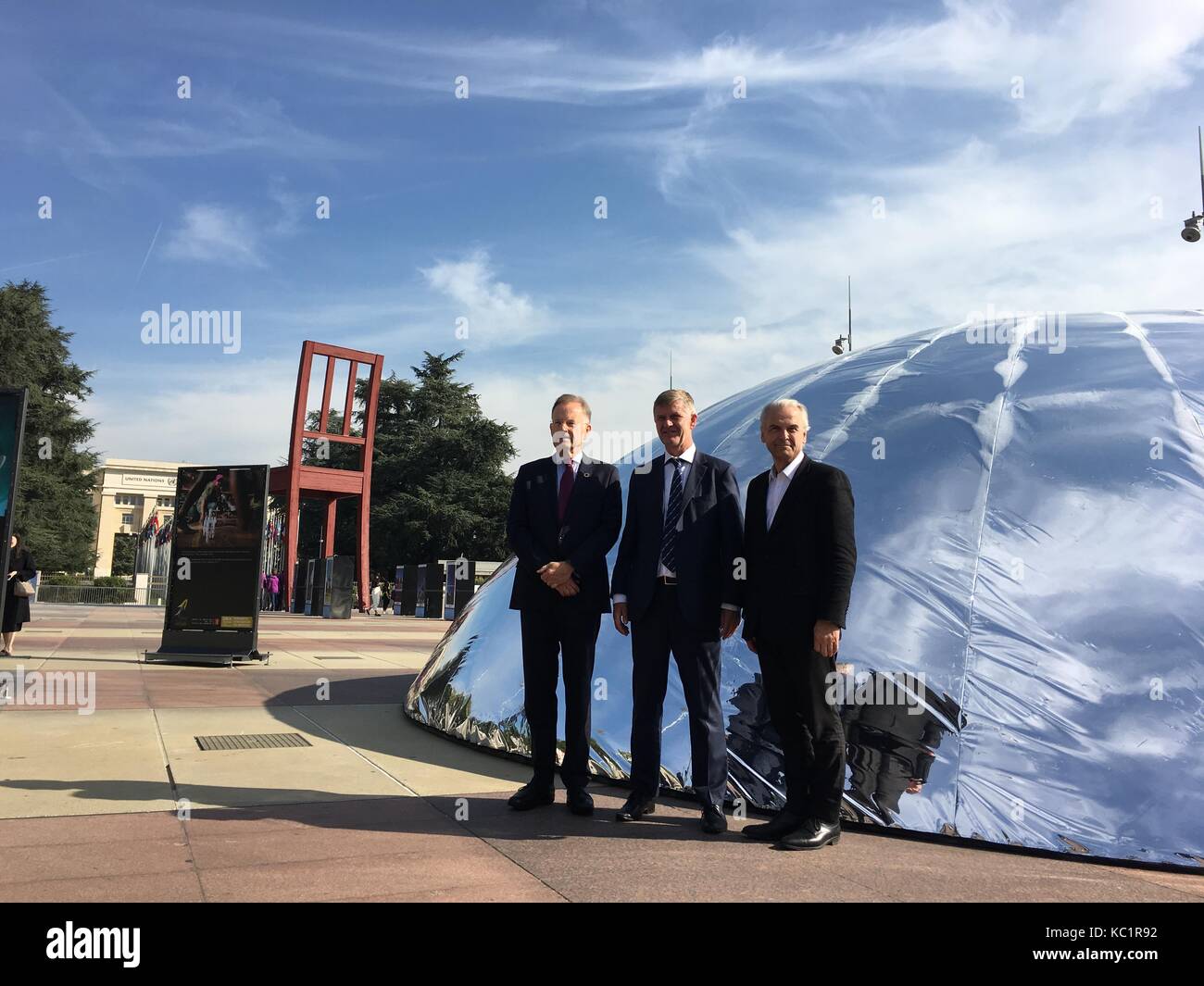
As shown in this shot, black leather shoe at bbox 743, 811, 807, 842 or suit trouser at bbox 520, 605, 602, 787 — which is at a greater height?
suit trouser at bbox 520, 605, 602, 787

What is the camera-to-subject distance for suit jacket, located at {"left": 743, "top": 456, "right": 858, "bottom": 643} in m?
3.84

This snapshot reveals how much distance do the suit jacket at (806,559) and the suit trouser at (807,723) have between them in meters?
0.09

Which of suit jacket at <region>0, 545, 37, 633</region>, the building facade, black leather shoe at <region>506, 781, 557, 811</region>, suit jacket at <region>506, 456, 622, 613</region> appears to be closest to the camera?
black leather shoe at <region>506, 781, 557, 811</region>

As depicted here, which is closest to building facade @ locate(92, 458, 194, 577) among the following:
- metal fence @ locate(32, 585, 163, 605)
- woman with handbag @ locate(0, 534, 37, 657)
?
metal fence @ locate(32, 585, 163, 605)

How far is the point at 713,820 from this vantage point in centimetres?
403

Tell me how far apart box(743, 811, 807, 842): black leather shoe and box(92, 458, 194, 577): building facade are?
108 m

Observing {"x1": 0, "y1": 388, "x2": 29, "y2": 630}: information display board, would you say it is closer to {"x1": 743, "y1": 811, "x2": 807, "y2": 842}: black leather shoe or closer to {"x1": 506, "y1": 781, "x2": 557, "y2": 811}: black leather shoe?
{"x1": 506, "y1": 781, "x2": 557, "y2": 811}: black leather shoe

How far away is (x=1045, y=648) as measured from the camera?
427 cm

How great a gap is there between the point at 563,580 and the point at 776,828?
1495mm

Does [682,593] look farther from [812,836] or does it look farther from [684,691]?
[812,836]
